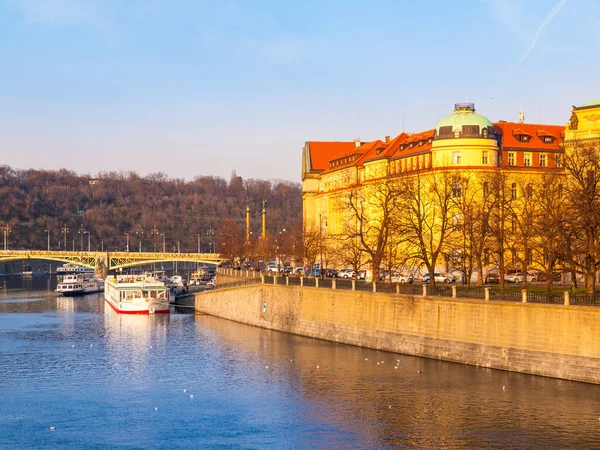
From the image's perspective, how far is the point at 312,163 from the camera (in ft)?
502

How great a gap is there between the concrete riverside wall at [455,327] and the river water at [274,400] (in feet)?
3.58

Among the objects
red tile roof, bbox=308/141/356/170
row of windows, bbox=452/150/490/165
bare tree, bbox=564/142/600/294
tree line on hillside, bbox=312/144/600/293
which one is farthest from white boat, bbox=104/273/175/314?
bare tree, bbox=564/142/600/294

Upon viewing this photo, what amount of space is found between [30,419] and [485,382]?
2380 centimetres

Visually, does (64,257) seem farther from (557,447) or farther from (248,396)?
(557,447)

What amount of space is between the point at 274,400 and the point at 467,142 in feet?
185

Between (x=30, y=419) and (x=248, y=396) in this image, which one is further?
(x=248, y=396)

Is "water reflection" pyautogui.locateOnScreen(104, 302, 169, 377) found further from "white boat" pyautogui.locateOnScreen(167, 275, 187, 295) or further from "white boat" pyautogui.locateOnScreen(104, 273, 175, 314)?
"white boat" pyautogui.locateOnScreen(167, 275, 187, 295)

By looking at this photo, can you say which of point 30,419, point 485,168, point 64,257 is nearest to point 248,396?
point 30,419

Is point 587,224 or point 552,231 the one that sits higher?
point 587,224

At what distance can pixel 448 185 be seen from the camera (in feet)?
284

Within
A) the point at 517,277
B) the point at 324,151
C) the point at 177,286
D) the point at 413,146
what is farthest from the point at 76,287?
the point at 517,277

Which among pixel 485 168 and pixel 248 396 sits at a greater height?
pixel 485 168

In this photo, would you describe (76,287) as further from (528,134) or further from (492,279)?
(492,279)

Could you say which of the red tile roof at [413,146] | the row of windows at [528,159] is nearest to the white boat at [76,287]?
the red tile roof at [413,146]
